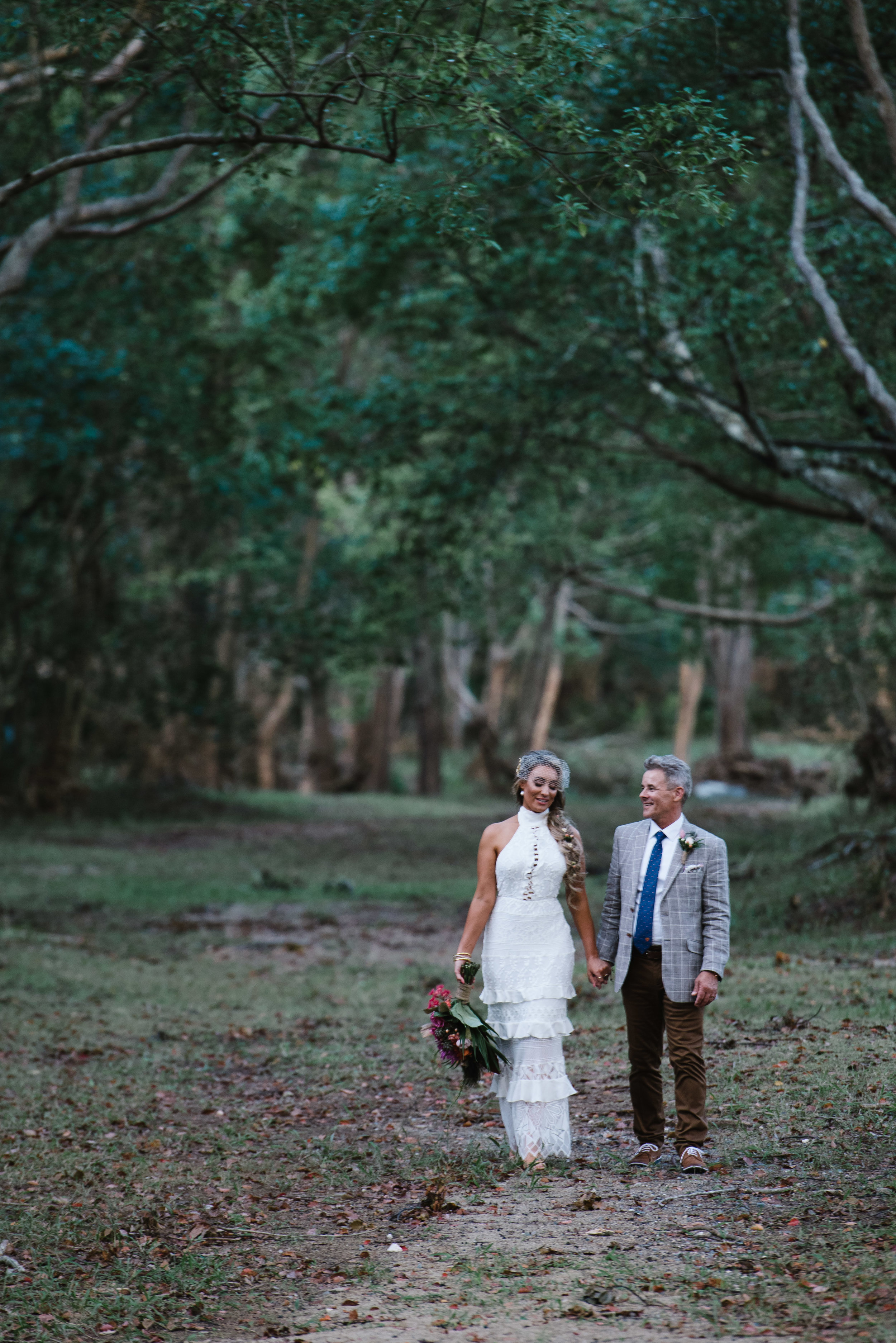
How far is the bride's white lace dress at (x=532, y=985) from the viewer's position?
586 cm

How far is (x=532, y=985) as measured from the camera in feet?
19.3

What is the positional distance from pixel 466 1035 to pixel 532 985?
13.9 inches

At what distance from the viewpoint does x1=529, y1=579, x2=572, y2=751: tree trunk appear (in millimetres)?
32906

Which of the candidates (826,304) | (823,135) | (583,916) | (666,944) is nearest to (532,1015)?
(583,916)

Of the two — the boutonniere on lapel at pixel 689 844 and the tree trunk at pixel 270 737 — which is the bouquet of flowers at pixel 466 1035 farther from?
the tree trunk at pixel 270 737

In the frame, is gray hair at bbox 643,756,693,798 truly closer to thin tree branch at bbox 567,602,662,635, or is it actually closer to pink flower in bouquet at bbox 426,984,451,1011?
pink flower in bouquet at bbox 426,984,451,1011

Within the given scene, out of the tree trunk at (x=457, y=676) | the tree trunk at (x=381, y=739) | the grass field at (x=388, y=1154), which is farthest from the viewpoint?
the tree trunk at (x=457, y=676)

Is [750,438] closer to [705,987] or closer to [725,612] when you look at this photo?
[725,612]

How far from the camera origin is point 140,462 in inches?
904

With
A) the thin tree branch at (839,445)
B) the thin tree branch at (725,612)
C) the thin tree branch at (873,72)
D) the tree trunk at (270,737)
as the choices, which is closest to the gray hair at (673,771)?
the thin tree branch at (873,72)

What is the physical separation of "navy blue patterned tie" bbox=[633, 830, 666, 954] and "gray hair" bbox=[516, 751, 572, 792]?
0.41 metres

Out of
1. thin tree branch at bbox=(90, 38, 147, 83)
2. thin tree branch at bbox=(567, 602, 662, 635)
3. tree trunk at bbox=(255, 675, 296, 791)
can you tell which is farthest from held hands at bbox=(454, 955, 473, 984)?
thin tree branch at bbox=(567, 602, 662, 635)

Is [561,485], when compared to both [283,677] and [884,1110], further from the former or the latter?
[884,1110]

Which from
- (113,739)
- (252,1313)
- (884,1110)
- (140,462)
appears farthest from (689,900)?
(113,739)
